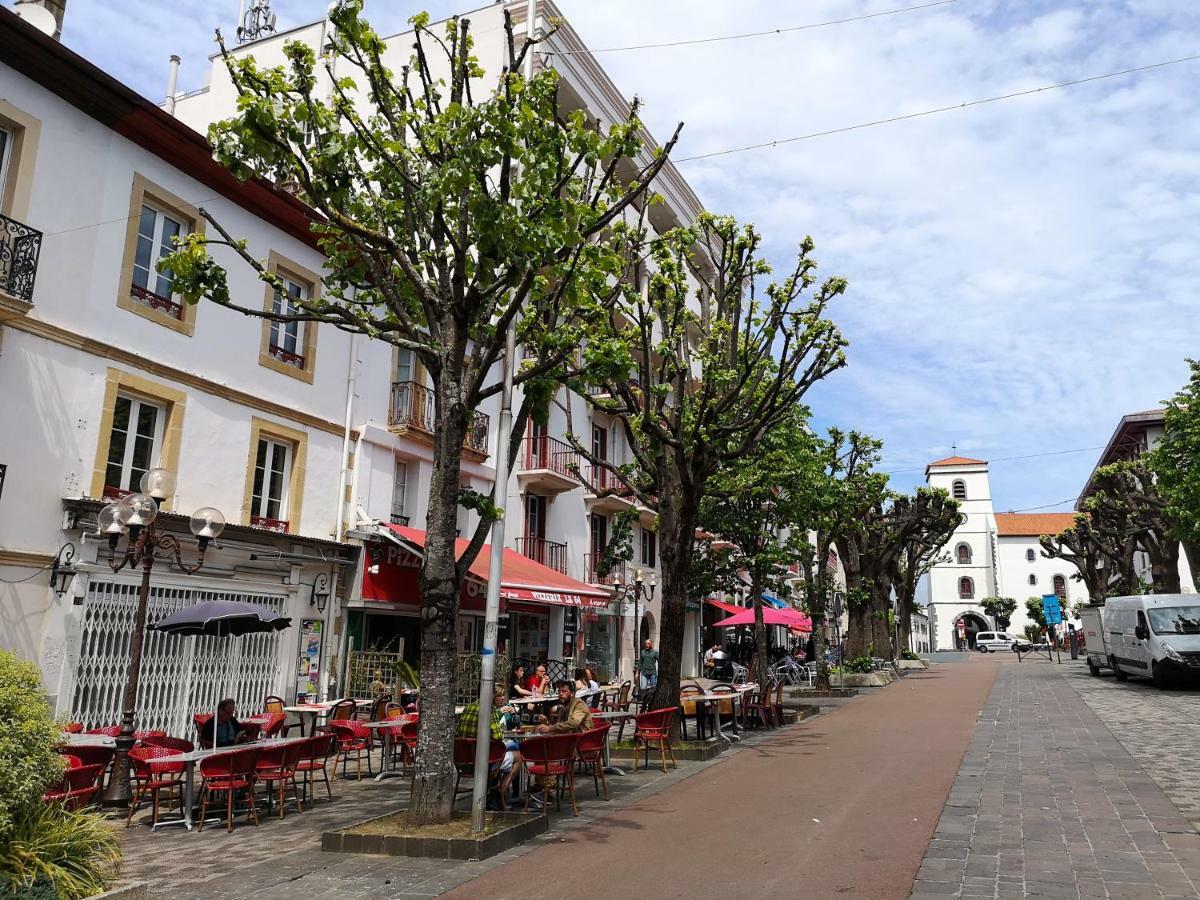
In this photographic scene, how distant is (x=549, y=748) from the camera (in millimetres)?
8914

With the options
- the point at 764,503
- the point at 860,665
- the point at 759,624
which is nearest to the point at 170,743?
the point at 759,624

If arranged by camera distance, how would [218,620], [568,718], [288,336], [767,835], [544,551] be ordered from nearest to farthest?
1. [767,835]
2. [568,718]
3. [218,620]
4. [288,336]
5. [544,551]

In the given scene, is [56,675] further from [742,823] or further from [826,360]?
[826,360]

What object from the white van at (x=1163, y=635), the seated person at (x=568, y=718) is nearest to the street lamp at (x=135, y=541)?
the seated person at (x=568, y=718)

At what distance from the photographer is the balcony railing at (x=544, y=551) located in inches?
914

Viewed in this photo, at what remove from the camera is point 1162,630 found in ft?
74.4

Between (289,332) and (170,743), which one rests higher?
(289,332)

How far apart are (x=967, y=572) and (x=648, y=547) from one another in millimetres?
71062

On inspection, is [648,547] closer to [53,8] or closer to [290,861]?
[53,8]

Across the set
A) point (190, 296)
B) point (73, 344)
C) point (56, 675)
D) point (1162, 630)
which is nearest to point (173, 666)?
point (56, 675)

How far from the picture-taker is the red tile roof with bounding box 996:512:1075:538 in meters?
94.8

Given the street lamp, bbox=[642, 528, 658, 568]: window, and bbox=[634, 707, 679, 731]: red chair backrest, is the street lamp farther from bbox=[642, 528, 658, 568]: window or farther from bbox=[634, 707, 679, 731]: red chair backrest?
bbox=[642, 528, 658, 568]: window

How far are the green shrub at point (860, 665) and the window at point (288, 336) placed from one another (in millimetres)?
22056

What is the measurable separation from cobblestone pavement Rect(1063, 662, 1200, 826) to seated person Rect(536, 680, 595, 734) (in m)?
6.03
